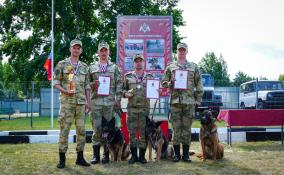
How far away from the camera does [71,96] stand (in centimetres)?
741

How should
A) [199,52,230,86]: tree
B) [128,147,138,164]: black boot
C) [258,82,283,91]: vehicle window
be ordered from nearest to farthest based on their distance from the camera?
[128,147,138,164]: black boot → [258,82,283,91]: vehicle window → [199,52,230,86]: tree

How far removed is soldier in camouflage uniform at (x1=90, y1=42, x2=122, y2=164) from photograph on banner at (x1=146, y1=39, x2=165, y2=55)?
9.50ft

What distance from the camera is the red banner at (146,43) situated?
428 inches

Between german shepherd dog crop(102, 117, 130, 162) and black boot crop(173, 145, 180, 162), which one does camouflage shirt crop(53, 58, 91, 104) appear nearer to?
german shepherd dog crop(102, 117, 130, 162)

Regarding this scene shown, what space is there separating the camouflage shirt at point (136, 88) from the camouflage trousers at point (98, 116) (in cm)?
46

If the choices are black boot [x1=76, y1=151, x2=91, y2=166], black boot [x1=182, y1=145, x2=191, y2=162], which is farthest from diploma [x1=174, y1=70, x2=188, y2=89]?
black boot [x1=76, y1=151, x2=91, y2=166]

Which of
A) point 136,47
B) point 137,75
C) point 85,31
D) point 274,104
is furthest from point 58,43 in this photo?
point 137,75

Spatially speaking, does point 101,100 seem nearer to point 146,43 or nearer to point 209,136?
point 209,136

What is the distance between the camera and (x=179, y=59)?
27.4ft

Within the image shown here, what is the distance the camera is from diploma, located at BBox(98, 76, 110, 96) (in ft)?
25.8

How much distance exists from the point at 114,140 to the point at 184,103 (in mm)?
1626

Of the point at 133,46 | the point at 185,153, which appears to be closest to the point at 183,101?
the point at 185,153

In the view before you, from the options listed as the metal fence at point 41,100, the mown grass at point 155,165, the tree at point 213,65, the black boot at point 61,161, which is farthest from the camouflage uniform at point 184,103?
the tree at point 213,65

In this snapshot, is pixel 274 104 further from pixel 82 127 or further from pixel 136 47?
pixel 82 127
